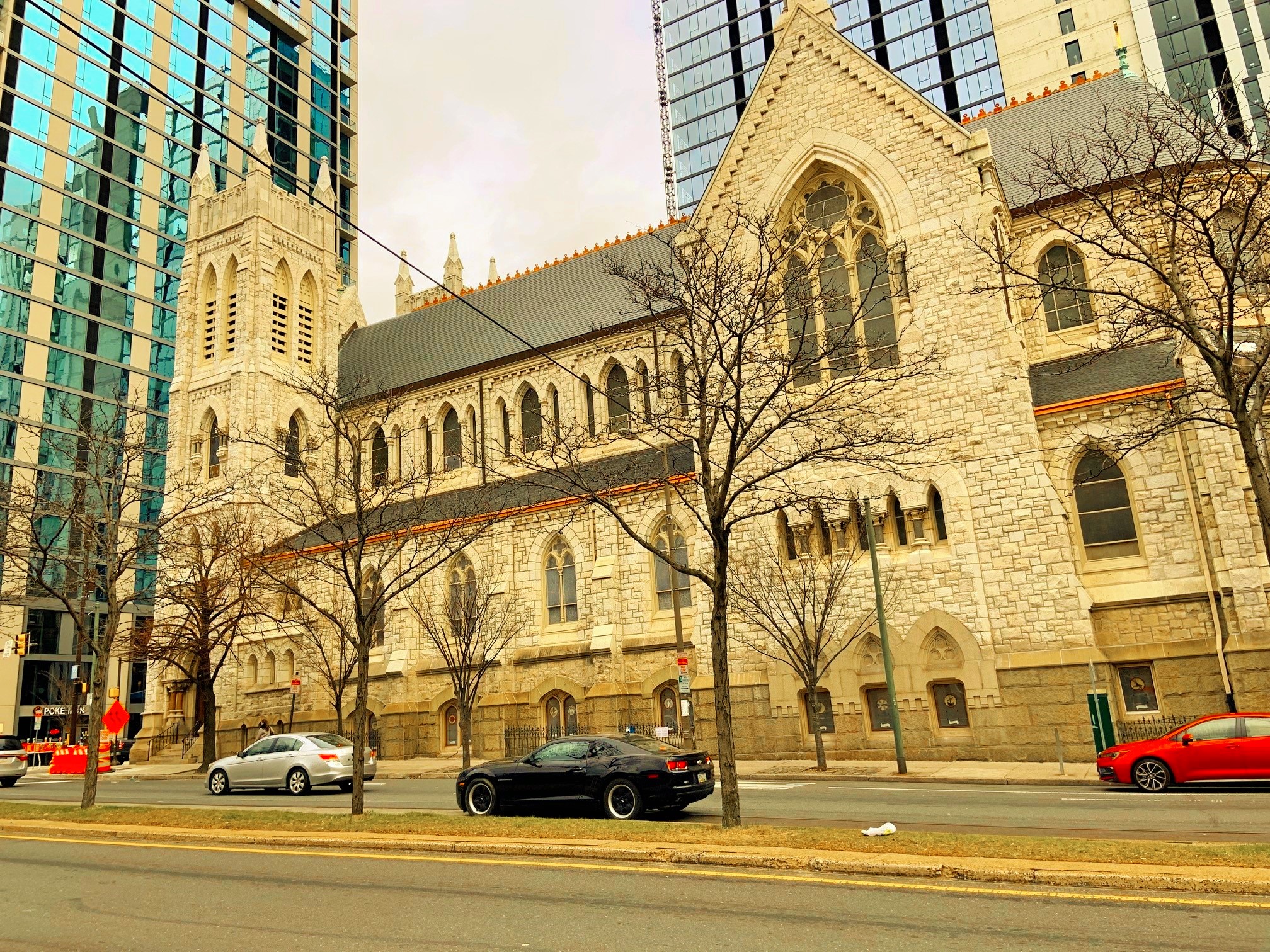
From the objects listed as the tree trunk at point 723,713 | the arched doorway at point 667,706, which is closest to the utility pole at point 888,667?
the arched doorway at point 667,706

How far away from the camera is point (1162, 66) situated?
57.4 meters

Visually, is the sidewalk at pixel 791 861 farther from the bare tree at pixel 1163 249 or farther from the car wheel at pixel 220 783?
the car wheel at pixel 220 783

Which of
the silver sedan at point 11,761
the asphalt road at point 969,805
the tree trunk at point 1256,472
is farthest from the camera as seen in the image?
the silver sedan at point 11,761

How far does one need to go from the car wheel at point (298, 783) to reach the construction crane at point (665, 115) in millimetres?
60330

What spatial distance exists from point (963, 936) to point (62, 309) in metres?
68.0

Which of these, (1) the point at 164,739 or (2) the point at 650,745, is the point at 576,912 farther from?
(1) the point at 164,739

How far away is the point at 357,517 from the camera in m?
15.1

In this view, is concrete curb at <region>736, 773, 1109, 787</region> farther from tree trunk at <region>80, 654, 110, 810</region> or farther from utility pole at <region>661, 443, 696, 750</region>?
tree trunk at <region>80, 654, 110, 810</region>

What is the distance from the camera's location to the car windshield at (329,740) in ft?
70.1

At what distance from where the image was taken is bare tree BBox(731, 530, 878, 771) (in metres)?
22.7

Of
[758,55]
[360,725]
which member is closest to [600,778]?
[360,725]

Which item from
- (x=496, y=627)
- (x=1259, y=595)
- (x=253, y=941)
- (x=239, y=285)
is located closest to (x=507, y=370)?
(x=496, y=627)

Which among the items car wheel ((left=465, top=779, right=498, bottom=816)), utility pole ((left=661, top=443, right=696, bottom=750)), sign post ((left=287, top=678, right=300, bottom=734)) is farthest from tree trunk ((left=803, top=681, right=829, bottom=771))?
sign post ((left=287, top=678, right=300, bottom=734))

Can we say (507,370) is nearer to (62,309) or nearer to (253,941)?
(253,941)
